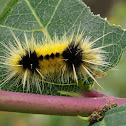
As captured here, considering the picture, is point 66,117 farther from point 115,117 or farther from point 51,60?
point 115,117

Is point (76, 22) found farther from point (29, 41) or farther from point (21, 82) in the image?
point (21, 82)

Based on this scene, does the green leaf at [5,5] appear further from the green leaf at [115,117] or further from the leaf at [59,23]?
the green leaf at [115,117]

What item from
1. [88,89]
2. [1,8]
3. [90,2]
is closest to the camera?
[1,8]

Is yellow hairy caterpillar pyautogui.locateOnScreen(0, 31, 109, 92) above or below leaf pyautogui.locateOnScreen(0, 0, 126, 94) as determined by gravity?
below

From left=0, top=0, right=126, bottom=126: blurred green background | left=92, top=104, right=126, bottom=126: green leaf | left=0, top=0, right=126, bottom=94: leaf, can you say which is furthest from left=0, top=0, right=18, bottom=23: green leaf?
left=0, top=0, right=126, bottom=126: blurred green background

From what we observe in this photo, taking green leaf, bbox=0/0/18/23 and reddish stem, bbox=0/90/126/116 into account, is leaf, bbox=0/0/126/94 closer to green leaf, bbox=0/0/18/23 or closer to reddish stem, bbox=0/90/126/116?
reddish stem, bbox=0/90/126/116

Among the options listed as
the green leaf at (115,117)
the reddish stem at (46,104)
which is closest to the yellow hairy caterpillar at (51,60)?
the reddish stem at (46,104)

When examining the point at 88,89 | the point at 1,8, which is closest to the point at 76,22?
the point at 88,89
